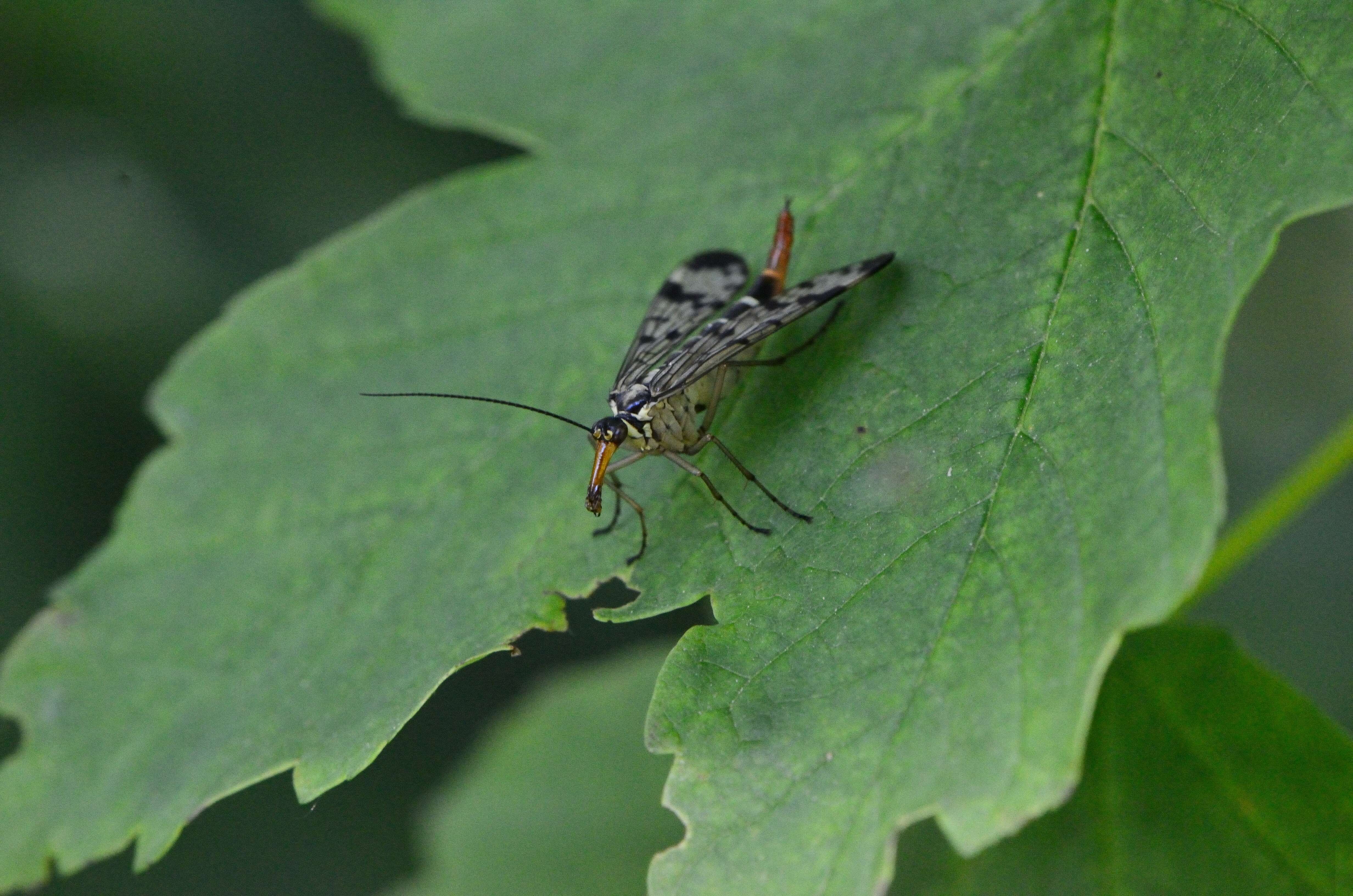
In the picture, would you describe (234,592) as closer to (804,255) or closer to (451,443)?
(451,443)

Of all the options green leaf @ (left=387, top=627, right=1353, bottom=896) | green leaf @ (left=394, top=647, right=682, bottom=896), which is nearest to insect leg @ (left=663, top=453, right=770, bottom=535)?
green leaf @ (left=387, top=627, right=1353, bottom=896)

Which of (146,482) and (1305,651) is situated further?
(1305,651)

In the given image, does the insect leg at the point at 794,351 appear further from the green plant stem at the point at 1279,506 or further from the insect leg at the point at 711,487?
the green plant stem at the point at 1279,506

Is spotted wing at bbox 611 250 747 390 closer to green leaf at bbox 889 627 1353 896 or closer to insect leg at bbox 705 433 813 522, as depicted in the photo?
insect leg at bbox 705 433 813 522

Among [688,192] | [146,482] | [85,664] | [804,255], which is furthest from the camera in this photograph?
[146,482]

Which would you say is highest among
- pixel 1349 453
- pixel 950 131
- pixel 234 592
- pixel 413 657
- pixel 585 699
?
pixel 950 131

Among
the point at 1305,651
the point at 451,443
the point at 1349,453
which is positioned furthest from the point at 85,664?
the point at 1305,651
